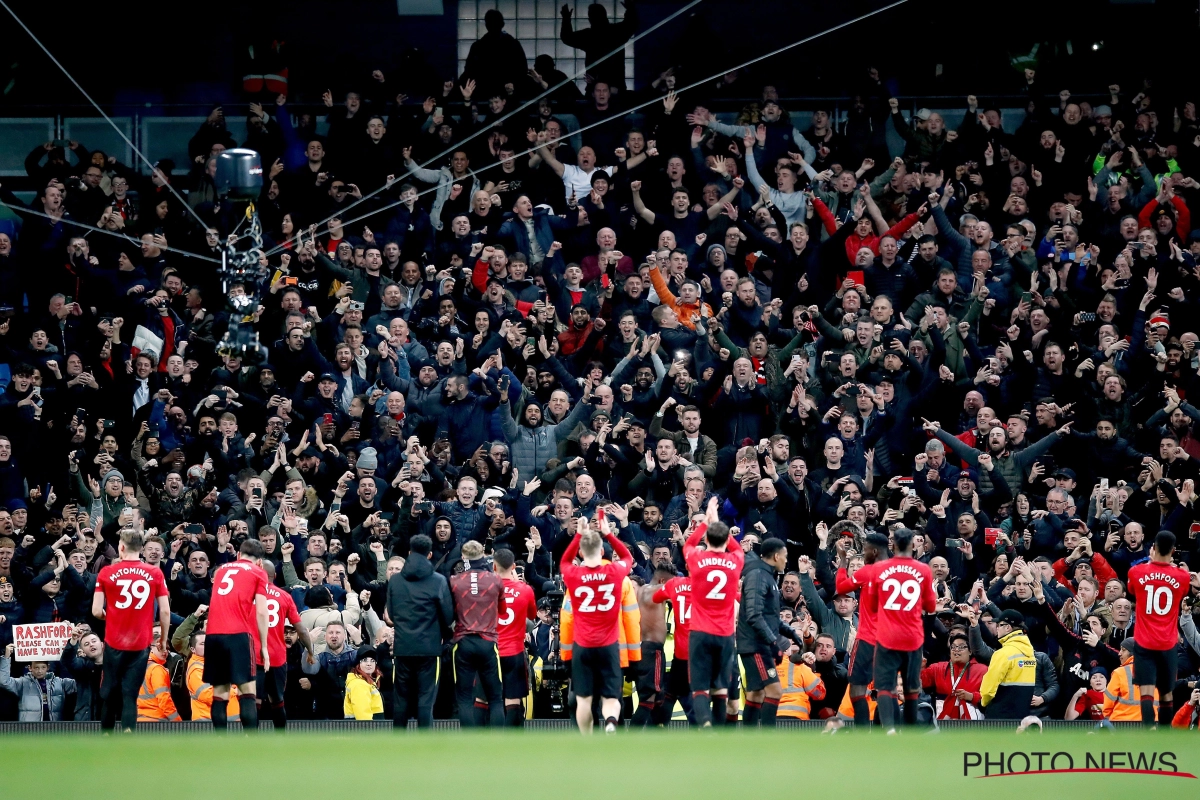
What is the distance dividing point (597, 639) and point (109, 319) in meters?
7.71

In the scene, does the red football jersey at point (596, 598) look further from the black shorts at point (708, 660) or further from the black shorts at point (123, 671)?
the black shorts at point (123, 671)

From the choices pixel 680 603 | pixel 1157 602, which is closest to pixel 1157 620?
pixel 1157 602

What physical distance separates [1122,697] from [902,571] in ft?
11.0

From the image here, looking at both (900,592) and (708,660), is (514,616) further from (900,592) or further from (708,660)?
(900,592)

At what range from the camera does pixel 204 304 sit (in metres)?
20.1

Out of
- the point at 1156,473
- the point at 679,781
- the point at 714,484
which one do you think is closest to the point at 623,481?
the point at 714,484

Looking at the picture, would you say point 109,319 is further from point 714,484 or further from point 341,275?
point 714,484

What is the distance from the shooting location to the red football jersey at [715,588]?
1393 cm

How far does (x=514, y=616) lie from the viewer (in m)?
14.7

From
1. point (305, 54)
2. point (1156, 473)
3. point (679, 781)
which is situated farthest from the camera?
point (305, 54)

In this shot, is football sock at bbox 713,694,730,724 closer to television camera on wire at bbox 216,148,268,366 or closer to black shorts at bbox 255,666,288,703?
black shorts at bbox 255,666,288,703

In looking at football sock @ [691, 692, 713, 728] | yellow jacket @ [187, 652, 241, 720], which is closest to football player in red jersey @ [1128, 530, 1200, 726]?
football sock @ [691, 692, 713, 728]

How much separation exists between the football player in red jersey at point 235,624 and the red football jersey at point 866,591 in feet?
15.1

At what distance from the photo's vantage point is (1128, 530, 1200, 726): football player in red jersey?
14.9 m
